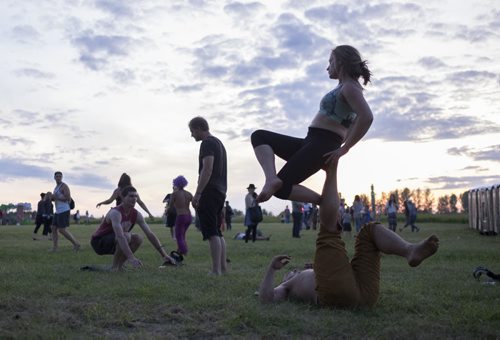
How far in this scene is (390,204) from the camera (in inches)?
1148

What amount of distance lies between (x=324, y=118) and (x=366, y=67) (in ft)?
1.91

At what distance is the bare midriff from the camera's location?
17.4ft

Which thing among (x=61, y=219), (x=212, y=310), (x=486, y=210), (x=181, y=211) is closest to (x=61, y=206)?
(x=61, y=219)

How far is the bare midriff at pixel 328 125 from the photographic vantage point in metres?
5.30

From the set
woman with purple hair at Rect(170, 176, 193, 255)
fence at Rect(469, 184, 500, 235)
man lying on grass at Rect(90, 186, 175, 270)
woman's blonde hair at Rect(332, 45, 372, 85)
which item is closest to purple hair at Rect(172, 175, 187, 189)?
woman with purple hair at Rect(170, 176, 193, 255)

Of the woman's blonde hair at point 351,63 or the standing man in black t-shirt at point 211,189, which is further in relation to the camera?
the standing man in black t-shirt at point 211,189

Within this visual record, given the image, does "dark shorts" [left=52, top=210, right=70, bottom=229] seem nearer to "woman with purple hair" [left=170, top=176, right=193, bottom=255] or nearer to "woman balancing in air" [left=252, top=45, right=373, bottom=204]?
"woman with purple hair" [left=170, top=176, right=193, bottom=255]

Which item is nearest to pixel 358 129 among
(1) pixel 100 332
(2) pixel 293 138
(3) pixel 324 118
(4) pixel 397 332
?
(3) pixel 324 118

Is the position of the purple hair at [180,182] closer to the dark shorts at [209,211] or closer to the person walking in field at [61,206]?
the person walking in field at [61,206]

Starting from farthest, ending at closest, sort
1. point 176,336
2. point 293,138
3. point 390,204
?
point 390,204, point 293,138, point 176,336

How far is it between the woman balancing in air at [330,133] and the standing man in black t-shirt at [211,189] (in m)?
2.68

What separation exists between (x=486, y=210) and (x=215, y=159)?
74.7ft

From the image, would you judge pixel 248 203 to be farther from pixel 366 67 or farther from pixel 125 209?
pixel 366 67

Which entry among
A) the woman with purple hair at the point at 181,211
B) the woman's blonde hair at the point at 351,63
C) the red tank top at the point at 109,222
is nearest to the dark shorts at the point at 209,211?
the red tank top at the point at 109,222
